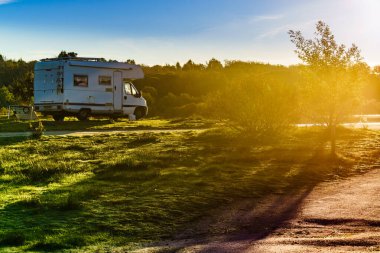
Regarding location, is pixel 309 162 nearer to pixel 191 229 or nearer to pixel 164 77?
pixel 191 229

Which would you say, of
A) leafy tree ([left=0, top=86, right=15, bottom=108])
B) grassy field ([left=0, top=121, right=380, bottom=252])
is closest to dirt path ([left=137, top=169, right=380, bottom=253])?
grassy field ([left=0, top=121, right=380, bottom=252])

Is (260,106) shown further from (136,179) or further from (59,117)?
(59,117)

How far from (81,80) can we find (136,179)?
615 inches

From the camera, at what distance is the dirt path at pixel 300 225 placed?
23.1 feet

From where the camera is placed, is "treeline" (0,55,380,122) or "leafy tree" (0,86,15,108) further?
"leafy tree" (0,86,15,108)

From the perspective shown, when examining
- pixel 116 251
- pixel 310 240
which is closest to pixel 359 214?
pixel 310 240

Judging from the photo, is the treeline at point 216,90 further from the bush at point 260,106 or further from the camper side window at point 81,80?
the camper side window at point 81,80

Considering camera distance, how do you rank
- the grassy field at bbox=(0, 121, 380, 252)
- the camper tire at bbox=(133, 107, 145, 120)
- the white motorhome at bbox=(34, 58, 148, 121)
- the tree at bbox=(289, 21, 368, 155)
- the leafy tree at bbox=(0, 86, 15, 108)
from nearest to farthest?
the grassy field at bbox=(0, 121, 380, 252)
the tree at bbox=(289, 21, 368, 155)
the white motorhome at bbox=(34, 58, 148, 121)
the camper tire at bbox=(133, 107, 145, 120)
the leafy tree at bbox=(0, 86, 15, 108)

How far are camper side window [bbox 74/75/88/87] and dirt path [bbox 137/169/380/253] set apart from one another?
17487 millimetres

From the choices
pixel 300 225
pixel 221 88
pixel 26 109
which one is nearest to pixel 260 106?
pixel 300 225

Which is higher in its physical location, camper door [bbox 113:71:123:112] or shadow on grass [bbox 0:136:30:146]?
camper door [bbox 113:71:123:112]

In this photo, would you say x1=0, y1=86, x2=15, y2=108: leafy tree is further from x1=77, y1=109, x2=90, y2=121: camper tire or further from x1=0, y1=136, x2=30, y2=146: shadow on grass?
x1=0, y1=136, x2=30, y2=146: shadow on grass

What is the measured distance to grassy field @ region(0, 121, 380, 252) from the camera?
800cm

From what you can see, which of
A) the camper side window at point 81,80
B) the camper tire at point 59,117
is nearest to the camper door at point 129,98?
the camper side window at point 81,80
